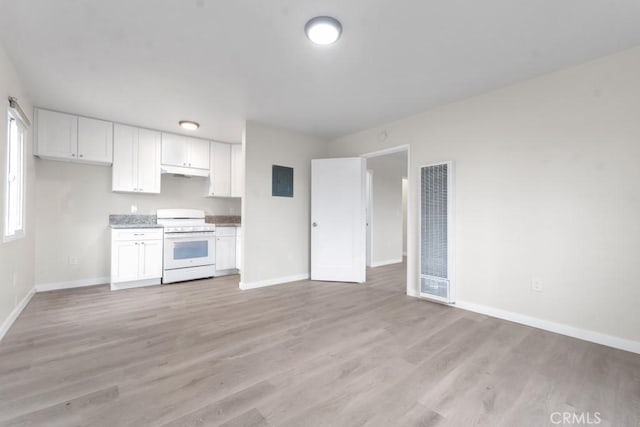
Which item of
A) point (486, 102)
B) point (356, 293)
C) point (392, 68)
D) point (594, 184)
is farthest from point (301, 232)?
→ point (594, 184)

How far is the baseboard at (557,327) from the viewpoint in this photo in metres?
2.17

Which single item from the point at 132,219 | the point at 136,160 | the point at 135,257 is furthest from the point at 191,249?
the point at 136,160

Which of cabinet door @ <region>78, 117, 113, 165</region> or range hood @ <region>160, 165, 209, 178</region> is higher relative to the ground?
cabinet door @ <region>78, 117, 113, 165</region>

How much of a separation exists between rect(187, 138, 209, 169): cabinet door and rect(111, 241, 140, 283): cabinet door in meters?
1.59

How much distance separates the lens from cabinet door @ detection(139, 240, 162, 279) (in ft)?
13.1

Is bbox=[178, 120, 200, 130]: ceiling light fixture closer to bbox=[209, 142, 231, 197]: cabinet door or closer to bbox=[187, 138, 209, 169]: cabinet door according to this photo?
bbox=[187, 138, 209, 169]: cabinet door

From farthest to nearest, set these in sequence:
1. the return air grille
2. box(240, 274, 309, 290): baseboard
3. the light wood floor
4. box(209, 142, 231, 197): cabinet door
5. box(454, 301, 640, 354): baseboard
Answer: box(209, 142, 231, 197): cabinet door → box(240, 274, 309, 290): baseboard → the return air grille → box(454, 301, 640, 354): baseboard → the light wood floor

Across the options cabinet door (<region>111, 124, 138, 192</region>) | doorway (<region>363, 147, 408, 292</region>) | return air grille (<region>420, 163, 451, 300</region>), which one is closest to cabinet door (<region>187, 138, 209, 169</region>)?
cabinet door (<region>111, 124, 138, 192</region>)

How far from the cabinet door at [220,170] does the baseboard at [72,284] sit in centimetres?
208

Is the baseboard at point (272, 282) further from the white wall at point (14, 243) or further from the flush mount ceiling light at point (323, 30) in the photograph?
the flush mount ceiling light at point (323, 30)

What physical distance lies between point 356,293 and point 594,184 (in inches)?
106

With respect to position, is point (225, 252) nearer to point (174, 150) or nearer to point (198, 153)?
point (198, 153)

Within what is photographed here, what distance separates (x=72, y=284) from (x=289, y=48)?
4446mm

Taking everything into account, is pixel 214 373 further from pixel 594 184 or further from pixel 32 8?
pixel 594 184
